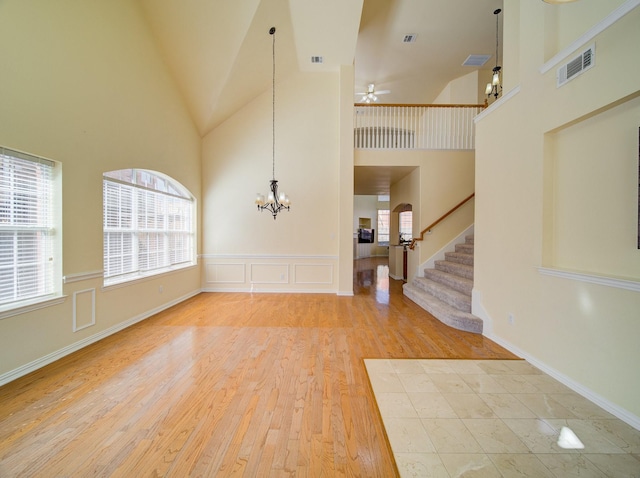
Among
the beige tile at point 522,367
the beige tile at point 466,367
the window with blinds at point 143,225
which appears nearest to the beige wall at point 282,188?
the window with blinds at point 143,225

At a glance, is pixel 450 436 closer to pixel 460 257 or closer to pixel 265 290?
pixel 460 257

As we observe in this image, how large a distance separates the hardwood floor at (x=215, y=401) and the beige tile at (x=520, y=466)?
0.62m

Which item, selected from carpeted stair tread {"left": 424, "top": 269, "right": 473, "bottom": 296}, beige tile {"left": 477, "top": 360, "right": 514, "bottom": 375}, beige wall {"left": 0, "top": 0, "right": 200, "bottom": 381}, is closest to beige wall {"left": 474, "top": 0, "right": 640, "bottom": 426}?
beige tile {"left": 477, "top": 360, "right": 514, "bottom": 375}

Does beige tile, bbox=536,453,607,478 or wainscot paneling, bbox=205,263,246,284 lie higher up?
wainscot paneling, bbox=205,263,246,284

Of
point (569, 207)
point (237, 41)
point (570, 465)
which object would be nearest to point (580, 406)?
point (570, 465)

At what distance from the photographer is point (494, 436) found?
1759mm

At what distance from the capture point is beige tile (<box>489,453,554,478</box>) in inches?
58.2

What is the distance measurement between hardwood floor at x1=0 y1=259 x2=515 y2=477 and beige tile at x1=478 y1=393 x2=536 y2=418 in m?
0.74

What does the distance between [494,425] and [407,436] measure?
653 millimetres

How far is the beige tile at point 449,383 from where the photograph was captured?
2279mm

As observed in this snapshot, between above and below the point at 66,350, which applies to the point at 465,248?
above

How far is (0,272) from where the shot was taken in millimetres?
2375

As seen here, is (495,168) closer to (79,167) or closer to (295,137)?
(295,137)

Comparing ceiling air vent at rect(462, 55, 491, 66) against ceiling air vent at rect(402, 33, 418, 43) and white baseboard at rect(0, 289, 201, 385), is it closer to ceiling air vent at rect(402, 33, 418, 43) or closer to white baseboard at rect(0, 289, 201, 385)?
ceiling air vent at rect(402, 33, 418, 43)
